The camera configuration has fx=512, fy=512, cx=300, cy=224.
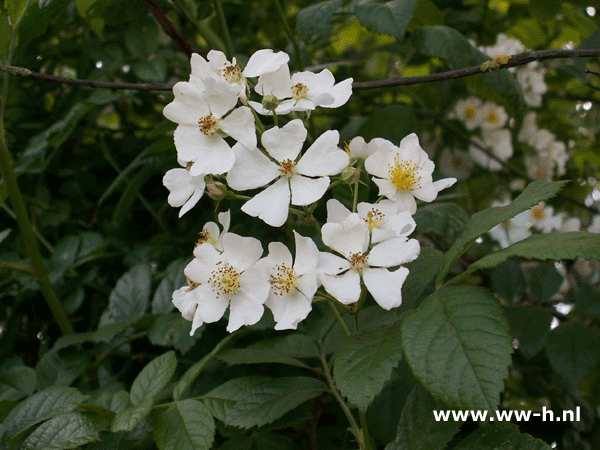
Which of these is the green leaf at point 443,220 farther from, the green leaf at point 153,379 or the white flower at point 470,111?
the white flower at point 470,111

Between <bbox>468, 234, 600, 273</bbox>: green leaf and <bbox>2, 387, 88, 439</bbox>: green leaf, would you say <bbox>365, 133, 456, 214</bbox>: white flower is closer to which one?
<bbox>468, 234, 600, 273</bbox>: green leaf

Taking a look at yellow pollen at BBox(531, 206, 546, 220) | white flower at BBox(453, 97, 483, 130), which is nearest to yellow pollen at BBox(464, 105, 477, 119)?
white flower at BBox(453, 97, 483, 130)

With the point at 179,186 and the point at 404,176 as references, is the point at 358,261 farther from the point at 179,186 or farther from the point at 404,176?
the point at 179,186

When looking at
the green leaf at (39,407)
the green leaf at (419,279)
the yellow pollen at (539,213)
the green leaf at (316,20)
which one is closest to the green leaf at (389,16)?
the green leaf at (316,20)

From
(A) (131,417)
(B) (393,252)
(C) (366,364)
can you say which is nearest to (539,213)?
(B) (393,252)

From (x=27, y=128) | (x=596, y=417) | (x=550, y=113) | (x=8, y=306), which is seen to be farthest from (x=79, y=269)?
(x=550, y=113)

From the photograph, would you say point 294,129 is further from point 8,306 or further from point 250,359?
point 8,306

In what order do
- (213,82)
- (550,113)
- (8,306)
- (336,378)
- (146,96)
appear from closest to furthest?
(336,378), (213,82), (8,306), (146,96), (550,113)
